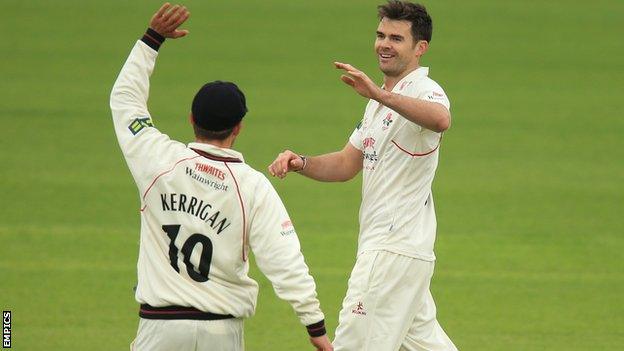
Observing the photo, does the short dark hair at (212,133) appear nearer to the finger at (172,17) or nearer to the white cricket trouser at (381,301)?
the finger at (172,17)

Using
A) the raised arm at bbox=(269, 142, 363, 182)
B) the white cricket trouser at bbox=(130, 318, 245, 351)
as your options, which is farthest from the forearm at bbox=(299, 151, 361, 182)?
the white cricket trouser at bbox=(130, 318, 245, 351)

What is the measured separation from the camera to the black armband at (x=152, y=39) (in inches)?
253

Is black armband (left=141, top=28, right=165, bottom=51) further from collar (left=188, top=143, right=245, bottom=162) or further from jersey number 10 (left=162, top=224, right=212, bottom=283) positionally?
jersey number 10 (left=162, top=224, right=212, bottom=283)

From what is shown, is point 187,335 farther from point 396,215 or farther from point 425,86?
point 425,86

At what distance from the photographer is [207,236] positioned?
6.09m

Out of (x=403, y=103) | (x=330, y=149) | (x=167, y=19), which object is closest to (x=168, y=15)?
(x=167, y=19)

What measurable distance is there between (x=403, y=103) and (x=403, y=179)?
1.87 feet

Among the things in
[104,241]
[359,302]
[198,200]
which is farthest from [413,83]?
[104,241]

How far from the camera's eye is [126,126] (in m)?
6.24

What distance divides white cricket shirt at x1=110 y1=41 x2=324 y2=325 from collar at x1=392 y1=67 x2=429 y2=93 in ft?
4.65

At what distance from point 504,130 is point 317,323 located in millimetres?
10458

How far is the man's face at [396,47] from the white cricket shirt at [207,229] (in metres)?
1.48

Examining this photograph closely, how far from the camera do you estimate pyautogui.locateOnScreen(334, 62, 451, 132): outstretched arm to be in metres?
6.57

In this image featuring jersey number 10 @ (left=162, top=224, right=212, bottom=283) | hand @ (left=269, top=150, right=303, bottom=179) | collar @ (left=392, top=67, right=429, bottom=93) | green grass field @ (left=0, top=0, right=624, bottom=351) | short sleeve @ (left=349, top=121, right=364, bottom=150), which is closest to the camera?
jersey number 10 @ (left=162, top=224, right=212, bottom=283)
